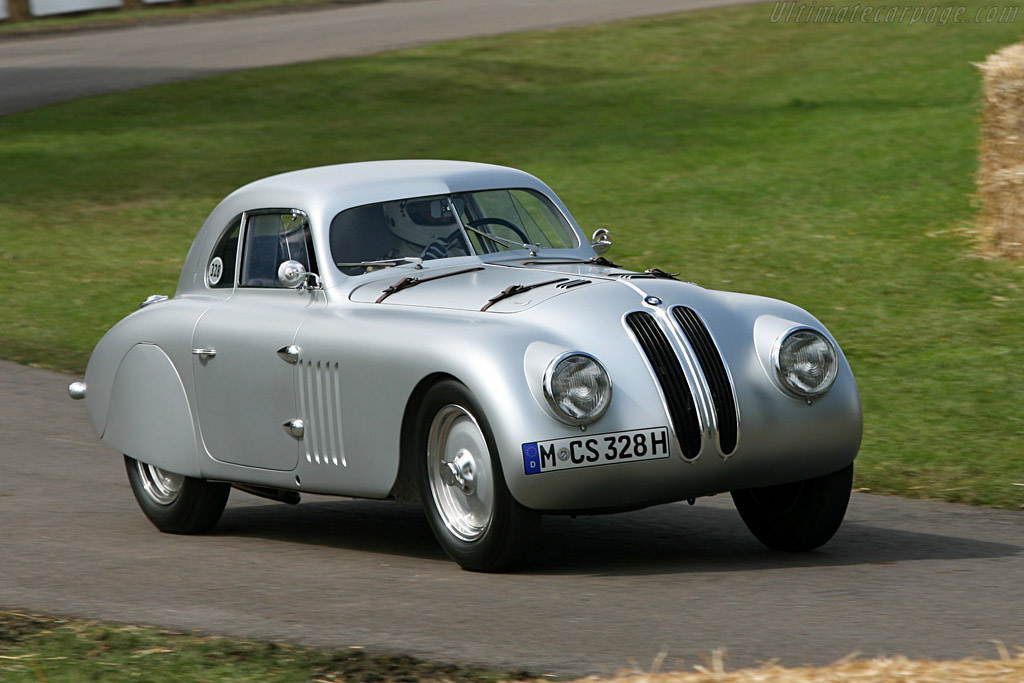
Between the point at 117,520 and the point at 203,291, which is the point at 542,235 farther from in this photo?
the point at 117,520

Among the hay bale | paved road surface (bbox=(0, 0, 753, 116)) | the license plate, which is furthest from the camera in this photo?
paved road surface (bbox=(0, 0, 753, 116))

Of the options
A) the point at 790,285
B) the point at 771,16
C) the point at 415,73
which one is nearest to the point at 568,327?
the point at 790,285

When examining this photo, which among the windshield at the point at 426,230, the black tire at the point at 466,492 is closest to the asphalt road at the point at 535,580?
the black tire at the point at 466,492

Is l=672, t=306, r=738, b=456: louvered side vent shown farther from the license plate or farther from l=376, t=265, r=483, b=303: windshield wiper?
l=376, t=265, r=483, b=303: windshield wiper

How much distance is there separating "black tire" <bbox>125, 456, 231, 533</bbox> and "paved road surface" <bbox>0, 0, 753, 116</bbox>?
18.9 m

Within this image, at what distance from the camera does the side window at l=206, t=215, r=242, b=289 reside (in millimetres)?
8508

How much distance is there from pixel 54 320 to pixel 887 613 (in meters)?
10.4

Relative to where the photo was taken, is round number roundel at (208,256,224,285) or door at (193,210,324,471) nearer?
door at (193,210,324,471)

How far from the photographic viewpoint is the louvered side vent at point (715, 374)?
22.0ft

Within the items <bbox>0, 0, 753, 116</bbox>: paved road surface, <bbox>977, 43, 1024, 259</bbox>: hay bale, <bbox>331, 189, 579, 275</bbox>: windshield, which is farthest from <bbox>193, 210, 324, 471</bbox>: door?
<bbox>0, 0, 753, 116</bbox>: paved road surface

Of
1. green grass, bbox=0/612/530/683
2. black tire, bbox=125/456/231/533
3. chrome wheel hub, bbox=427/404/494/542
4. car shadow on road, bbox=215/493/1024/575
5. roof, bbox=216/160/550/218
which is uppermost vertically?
roof, bbox=216/160/550/218

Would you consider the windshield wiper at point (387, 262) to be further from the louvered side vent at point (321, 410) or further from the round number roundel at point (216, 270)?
the round number roundel at point (216, 270)

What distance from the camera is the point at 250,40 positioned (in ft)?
109

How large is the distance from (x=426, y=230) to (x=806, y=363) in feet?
6.81
